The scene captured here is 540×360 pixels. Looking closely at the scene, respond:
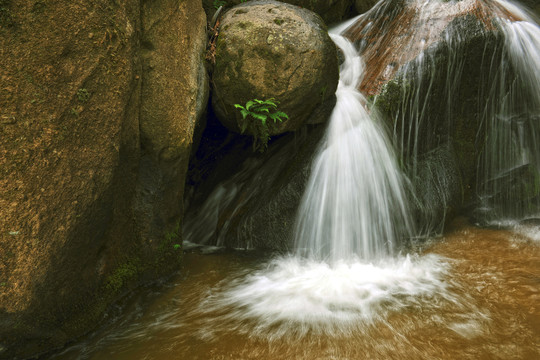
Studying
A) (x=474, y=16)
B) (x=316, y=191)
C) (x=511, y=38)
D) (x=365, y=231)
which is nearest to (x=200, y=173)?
(x=316, y=191)

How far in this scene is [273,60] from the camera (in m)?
4.43

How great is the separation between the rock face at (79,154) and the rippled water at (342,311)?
455mm

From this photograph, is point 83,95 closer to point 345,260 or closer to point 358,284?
point 358,284

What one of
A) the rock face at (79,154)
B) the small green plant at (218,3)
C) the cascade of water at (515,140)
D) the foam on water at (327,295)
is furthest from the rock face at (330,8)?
the foam on water at (327,295)

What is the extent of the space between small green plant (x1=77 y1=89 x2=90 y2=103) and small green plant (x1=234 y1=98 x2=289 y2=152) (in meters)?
2.02

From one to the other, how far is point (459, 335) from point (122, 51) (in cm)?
378

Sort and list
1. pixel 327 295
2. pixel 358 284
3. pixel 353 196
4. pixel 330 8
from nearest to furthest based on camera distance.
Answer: pixel 327 295 < pixel 358 284 < pixel 353 196 < pixel 330 8

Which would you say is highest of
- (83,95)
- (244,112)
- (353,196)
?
(244,112)

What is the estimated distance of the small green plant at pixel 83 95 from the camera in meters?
2.62

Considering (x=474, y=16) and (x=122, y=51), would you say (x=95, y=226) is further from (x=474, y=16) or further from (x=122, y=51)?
(x=474, y=16)

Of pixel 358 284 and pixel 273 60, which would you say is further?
pixel 273 60

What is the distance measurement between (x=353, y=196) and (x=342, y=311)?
1982 mm

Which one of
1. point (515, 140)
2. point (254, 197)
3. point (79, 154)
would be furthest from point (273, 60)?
point (515, 140)

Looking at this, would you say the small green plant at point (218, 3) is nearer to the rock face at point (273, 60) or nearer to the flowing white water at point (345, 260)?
the rock face at point (273, 60)
